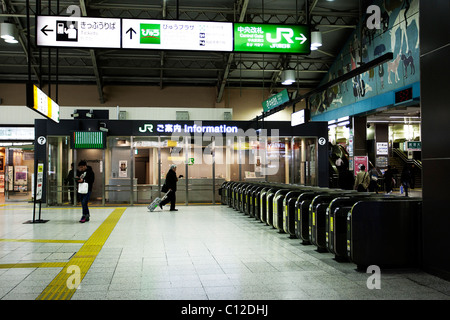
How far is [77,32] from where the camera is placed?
6.91 metres

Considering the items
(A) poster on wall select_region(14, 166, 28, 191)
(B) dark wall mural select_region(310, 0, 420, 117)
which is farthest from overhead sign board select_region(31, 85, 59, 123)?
(A) poster on wall select_region(14, 166, 28, 191)

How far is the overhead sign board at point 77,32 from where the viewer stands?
6.87m

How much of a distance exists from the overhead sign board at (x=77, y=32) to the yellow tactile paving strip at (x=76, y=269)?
3.40m

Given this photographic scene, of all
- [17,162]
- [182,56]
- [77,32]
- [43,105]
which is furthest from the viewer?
[182,56]

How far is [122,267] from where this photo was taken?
588cm

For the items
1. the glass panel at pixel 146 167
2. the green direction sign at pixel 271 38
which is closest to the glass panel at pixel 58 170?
the glass panel at pixel 146 167

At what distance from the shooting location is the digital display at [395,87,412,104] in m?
16.0

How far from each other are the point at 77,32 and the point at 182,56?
652 inches

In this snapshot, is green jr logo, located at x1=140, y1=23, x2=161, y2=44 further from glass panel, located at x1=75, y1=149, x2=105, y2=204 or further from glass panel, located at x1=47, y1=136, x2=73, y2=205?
glass panel, located at x1=75, y1=149, x2=105, y2=204

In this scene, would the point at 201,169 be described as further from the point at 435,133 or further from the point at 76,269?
the point at 435,133

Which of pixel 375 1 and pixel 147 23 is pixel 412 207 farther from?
pixel 375 1

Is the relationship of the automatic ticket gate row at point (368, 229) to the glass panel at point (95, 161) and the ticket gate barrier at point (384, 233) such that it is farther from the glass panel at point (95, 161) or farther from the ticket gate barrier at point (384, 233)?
the glass panel at point (95, 161)

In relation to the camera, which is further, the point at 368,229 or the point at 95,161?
the point at 95,161

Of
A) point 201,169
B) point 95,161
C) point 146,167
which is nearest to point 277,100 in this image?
point 201,169
